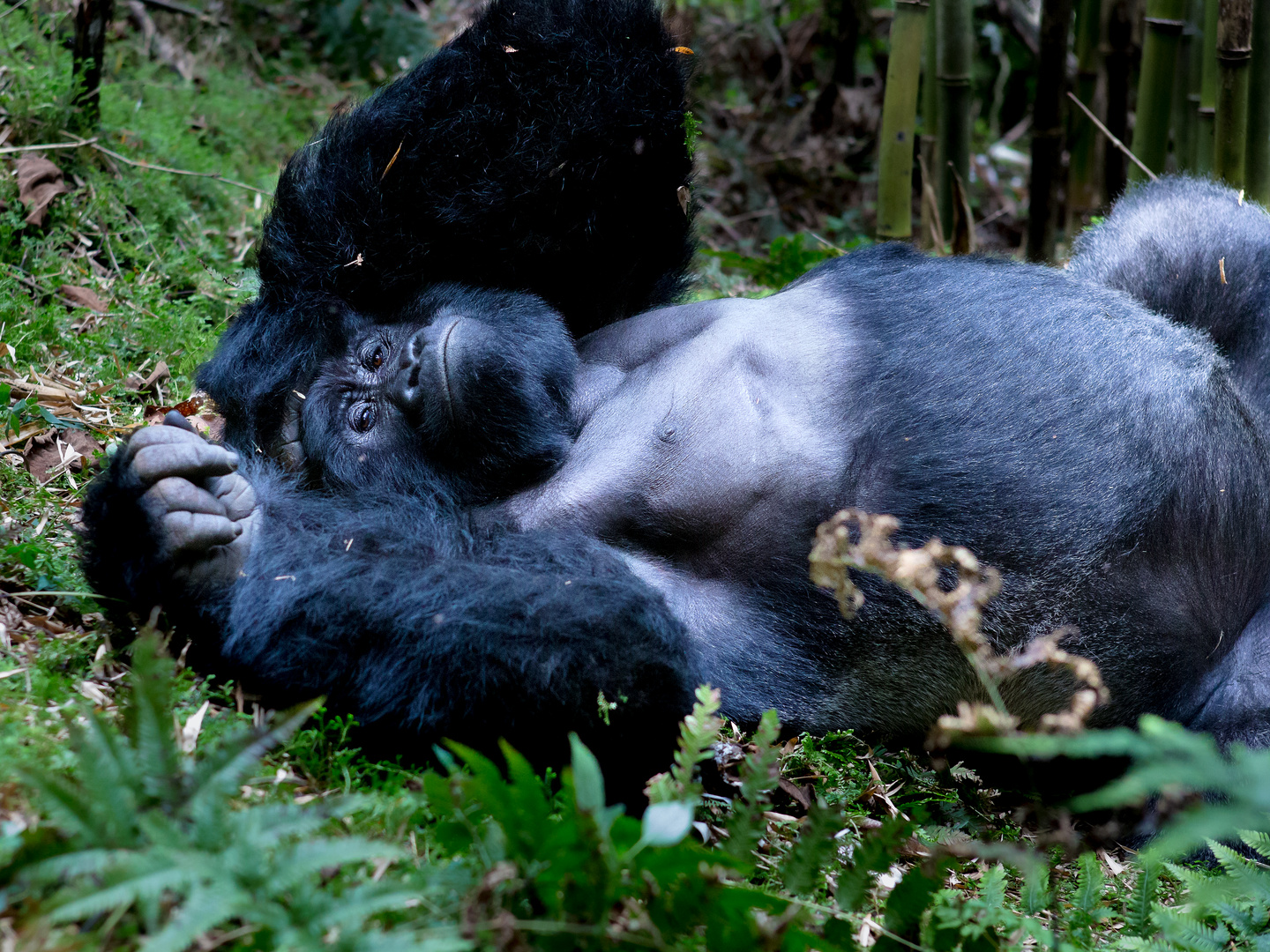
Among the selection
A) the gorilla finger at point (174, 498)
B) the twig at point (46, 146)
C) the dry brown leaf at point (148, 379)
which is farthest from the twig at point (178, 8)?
the gorilla finger at point (174, 498)

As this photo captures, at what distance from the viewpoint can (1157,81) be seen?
391cm

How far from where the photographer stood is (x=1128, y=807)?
243cm

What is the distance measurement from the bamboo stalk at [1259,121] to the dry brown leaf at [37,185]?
3998 mm

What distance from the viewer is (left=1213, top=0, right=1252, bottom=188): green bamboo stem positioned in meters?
Answer: 3.20

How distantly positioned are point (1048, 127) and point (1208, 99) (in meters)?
1.10

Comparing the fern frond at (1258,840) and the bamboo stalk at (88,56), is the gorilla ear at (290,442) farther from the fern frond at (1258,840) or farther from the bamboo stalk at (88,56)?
the fern frond at (1258,840)

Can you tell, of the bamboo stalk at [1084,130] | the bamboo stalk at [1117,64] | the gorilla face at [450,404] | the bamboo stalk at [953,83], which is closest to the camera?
the gorilla face at [450,404]

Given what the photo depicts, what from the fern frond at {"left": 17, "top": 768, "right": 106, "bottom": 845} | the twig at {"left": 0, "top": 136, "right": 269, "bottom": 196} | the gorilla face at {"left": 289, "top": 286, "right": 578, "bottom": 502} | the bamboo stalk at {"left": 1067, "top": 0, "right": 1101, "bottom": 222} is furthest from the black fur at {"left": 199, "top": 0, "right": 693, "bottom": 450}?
the bamboo stalk at {"left": 1067, "top": 0, "right": 1101, "bottom": 222}

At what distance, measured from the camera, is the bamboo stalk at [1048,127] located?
4512 millimetres

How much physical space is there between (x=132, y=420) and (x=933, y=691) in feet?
7.60

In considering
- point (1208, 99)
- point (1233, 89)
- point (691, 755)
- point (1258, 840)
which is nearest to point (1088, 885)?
point (1258, 840)

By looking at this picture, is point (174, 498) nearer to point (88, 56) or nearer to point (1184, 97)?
point (88, 56)

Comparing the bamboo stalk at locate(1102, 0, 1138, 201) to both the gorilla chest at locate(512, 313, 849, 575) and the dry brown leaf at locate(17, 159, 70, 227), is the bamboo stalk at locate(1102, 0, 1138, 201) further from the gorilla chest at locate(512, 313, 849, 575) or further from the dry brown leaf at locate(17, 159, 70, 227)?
the dry brown leaf at locate(17, 159, 70, 227)

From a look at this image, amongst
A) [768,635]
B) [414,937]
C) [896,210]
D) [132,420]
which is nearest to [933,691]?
[768,635]
